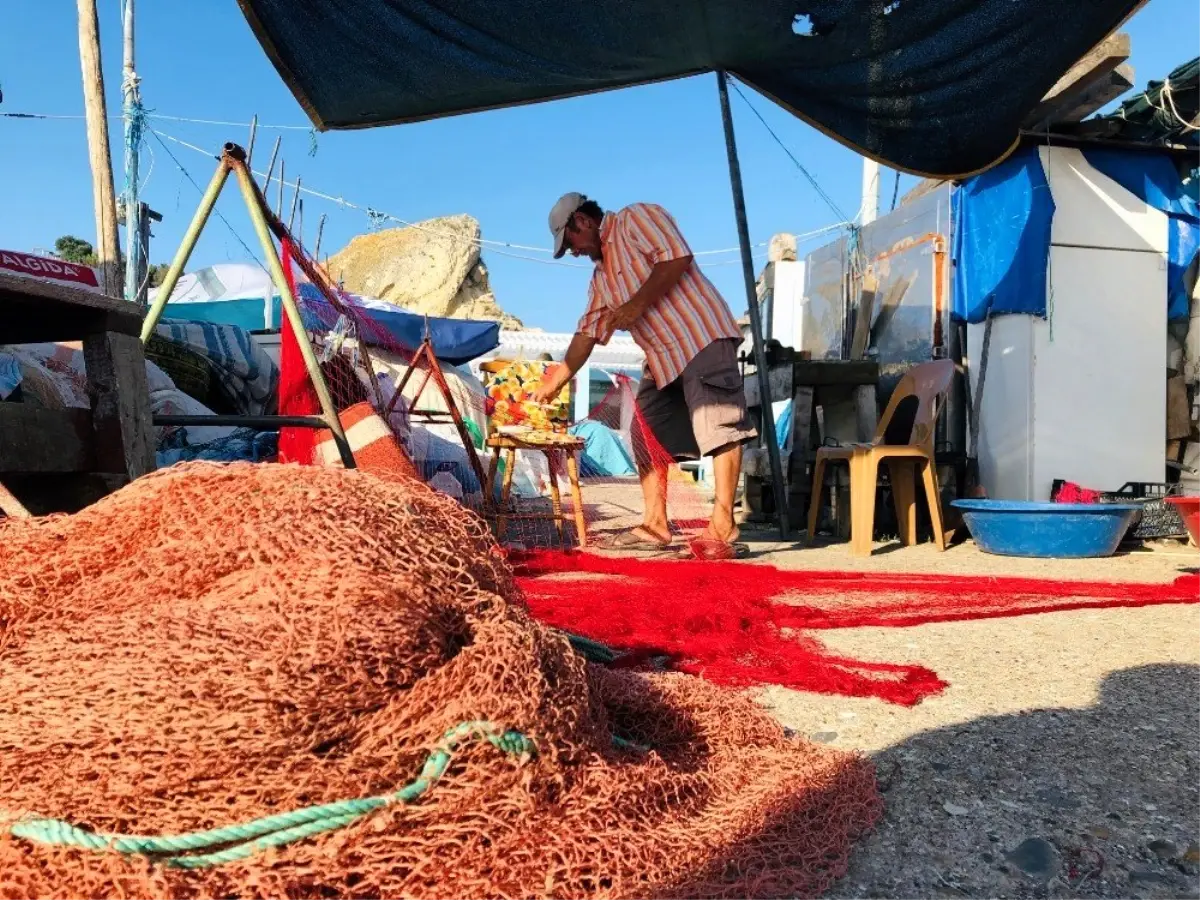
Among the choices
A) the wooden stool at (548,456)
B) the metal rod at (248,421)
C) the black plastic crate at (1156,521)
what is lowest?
the black plastic crate at (1156,521)

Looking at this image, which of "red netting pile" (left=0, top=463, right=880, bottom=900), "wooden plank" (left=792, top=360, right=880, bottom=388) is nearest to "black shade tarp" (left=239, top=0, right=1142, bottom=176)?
"wooden plank" (left=792, top=360, right=880, bottom=388)

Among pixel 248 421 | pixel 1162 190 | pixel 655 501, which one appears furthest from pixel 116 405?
pixel 1162 190

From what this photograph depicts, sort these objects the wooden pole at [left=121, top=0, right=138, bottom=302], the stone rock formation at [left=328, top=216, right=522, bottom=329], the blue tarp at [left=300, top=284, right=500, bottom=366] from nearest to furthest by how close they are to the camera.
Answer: the blue tarp at [left=300, top=284, right=500, bottom=366], the wooden pole at [left=121, top=0, right=138, bottom=302], the stone rock formation at [left=328, top=216, right=522, bottom=329]

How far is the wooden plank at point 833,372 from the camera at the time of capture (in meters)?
6.51

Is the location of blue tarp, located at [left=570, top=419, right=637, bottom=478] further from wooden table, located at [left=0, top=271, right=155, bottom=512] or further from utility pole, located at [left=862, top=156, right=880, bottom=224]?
wooden table, located at [left=0, top=271, right=155, bottom=512]

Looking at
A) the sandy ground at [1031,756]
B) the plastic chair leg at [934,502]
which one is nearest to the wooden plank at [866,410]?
the plastic chair leg at [934,502]

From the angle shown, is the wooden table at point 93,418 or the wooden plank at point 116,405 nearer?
the wooden table at point 93,418

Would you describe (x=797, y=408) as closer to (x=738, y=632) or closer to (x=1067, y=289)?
(x=1067, y=289)

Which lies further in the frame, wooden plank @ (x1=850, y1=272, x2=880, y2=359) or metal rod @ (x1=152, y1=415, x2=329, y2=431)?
wooden plank @ (x1=850, y1=272, x2=880, y2=359)

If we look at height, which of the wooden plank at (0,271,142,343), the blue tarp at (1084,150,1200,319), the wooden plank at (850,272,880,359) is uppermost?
the blue tarp at (1084,150,1200,319)

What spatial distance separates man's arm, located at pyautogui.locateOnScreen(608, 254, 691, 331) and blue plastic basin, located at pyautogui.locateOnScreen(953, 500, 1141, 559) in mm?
2365

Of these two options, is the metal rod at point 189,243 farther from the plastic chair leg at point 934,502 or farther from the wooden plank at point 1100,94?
the wooden plank at point 1100,94

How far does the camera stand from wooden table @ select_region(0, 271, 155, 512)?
240 centimetres

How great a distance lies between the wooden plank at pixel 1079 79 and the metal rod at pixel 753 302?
1999 mm
